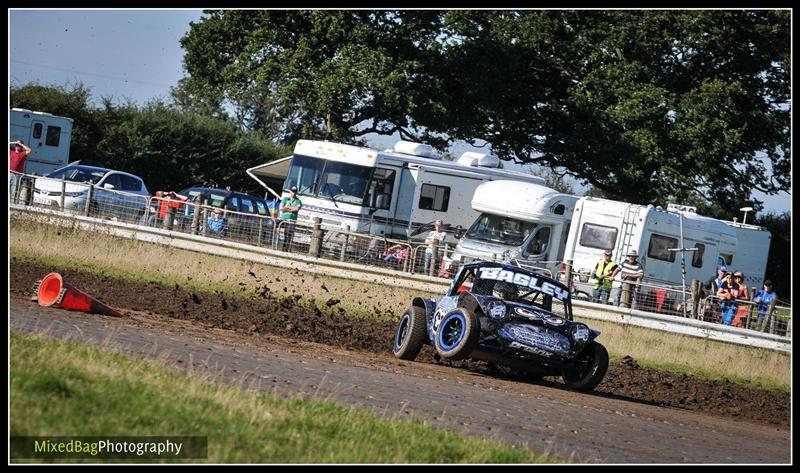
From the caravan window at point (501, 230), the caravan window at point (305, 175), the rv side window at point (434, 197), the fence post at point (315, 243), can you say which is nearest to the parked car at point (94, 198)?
the fence post at point (315, 243)

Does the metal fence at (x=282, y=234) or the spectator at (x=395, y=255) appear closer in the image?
the metal fence at (x=282, y=234)

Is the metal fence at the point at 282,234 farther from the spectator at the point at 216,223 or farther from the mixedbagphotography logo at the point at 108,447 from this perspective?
the mixedbagphotography logo at the point at 108,447

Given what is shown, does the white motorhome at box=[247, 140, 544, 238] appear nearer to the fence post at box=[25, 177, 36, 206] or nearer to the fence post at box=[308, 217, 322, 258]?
the fence post at box=[308, 217, 322, 258]

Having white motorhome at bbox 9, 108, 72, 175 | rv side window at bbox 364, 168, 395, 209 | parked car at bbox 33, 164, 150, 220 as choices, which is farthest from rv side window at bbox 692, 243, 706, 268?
white motorhome at bbox 9, 108, 72, 175

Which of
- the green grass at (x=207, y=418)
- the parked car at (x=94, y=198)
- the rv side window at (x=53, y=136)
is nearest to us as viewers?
the green grass at (x=207, y=418)

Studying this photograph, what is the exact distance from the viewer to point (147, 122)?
4831 centimetres

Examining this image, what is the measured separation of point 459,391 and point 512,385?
203 centimetres

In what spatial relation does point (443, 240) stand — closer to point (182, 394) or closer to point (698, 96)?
point (698, 96)

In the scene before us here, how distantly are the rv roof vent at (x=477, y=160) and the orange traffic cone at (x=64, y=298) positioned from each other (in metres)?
19.0

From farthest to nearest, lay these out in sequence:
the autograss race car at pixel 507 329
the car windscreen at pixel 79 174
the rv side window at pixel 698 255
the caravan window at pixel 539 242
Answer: the car windscreen at pixel 79 174, the rv side window at pixel 698 255, the caravan window at pixel 539 242, the autograss race car at pixel 507 329

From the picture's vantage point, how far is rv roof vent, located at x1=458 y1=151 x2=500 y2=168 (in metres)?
34.0

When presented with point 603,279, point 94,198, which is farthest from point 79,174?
point 603,279

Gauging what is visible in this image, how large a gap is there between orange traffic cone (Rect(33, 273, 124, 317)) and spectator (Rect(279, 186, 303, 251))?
11028 mm

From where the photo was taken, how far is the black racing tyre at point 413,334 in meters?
15.9
